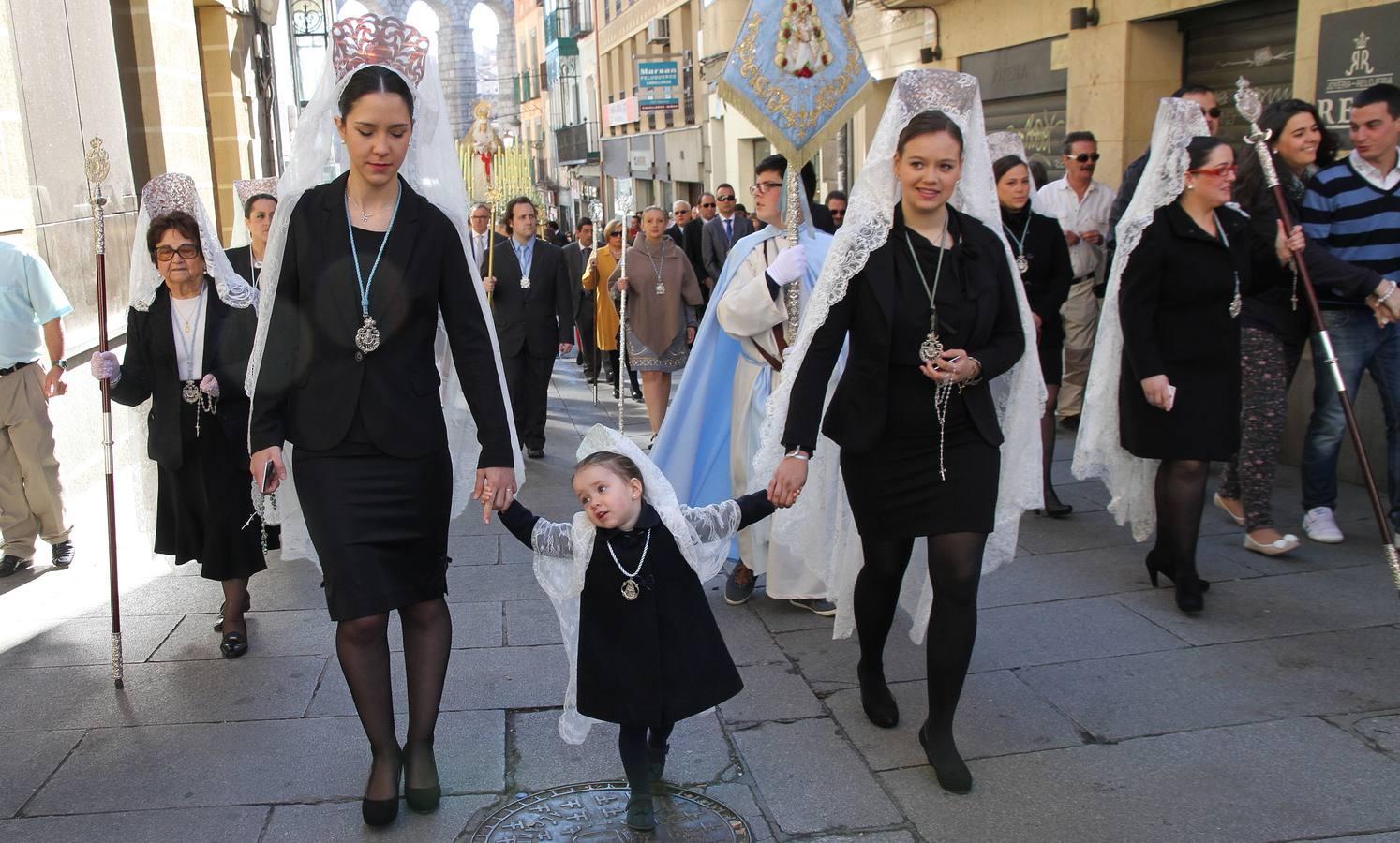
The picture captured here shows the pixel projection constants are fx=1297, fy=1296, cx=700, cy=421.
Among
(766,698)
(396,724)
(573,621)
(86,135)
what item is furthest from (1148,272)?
(86,135)

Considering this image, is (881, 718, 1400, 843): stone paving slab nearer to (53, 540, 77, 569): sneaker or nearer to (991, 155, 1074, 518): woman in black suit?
(991, 155, 1074, 518): woman in black suit

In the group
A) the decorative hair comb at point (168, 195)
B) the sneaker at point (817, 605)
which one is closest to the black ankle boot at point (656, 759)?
the sneaker at point (817, 605)

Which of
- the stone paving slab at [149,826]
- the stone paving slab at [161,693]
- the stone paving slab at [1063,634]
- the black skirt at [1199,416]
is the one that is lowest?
the stone paving slab at [1063,634]

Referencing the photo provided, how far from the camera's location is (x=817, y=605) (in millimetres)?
5461

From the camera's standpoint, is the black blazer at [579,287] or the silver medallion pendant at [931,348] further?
the black blazer at [579,287]

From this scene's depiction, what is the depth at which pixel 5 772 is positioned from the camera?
3975 millimetres

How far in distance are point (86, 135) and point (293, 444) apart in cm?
646

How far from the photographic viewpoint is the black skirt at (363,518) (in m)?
3.46

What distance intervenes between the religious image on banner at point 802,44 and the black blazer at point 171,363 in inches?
93.3

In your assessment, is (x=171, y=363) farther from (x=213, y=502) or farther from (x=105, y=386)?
(x=213, y=502)

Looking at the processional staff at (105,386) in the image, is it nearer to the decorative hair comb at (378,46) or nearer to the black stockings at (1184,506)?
the decorative hair comb at (378,46)

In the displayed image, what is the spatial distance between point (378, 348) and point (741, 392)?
235cm

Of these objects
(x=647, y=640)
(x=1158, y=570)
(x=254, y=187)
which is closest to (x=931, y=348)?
(x=647, y=640)

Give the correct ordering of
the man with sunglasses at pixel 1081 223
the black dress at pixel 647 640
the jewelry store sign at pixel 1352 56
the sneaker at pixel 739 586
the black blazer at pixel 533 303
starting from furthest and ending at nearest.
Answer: the black blazer at pixel 533 303 < the man with sunglasses at pixel 1081 223 < the jewelry store sign at pixel 1352 56 < the sneaker at pixel 739 586 < the black dress at pixel 647 640
